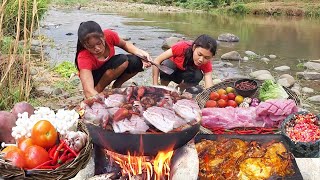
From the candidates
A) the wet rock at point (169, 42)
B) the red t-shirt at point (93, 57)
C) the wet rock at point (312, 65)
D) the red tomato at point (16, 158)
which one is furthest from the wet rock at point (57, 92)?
the wet rock at point (312, 65)

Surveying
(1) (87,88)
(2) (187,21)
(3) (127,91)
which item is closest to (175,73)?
(1) (87,88)

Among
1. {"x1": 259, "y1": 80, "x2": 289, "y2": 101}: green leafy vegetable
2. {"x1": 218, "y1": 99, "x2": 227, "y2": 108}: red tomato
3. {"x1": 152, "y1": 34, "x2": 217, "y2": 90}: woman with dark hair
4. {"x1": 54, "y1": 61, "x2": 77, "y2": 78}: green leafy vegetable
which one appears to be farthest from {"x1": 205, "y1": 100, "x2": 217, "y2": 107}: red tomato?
{"x1": 54, "y1": 61, "x2": 77, "y2": 78}: green leafy vegetable

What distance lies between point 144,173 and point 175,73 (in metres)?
3.24

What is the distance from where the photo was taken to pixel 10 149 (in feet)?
10.0

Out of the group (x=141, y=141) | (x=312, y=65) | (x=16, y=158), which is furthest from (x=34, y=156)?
(x=312, y=65)

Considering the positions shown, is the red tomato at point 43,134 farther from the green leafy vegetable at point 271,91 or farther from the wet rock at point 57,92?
the wet rock at point 57,92

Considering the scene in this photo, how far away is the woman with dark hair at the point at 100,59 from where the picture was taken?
16.0ft

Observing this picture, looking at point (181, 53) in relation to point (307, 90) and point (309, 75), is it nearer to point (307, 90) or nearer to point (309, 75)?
point (307, 90)

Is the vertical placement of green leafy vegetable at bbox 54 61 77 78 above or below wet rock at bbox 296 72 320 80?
above

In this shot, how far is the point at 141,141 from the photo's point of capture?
2.91 meters

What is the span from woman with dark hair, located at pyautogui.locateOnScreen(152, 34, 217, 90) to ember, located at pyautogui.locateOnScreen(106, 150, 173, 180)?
2421 millimetres

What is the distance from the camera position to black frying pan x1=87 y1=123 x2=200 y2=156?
9.53 feet

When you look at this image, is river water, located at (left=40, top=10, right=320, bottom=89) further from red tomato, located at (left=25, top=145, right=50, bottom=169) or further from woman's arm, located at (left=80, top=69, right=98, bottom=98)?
red tomato, located at (left=25, top=145, right=50, bottom=169)

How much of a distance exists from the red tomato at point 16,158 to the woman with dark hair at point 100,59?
6.96 feet
